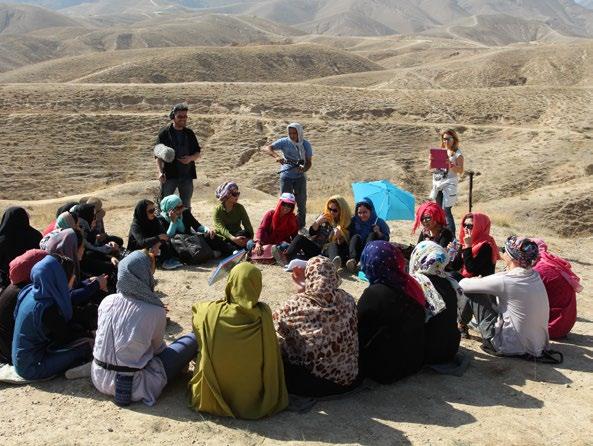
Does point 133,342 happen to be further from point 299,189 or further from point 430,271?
point 299,189

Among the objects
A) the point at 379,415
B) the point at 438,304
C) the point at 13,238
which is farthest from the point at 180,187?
the point at 379,415

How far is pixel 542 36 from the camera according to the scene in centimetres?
14688

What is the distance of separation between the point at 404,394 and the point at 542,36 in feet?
527

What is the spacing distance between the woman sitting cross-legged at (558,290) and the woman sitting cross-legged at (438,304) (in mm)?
1085

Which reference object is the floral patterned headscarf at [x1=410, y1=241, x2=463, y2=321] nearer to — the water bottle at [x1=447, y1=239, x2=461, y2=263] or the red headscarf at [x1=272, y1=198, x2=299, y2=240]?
the water bottle at [x1=447, y1=239, x2=461, y2=263]

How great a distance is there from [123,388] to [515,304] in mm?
3296

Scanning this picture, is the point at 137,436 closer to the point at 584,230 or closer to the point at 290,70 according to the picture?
the point at 584,230

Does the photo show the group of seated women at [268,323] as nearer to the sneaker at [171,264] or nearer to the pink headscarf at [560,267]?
the pink headscarf at [560,267]

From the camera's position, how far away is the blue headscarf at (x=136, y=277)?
426cm

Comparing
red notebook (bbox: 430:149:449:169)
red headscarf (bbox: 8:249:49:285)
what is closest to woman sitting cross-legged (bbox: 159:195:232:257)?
red notebook (bbox: 430:149:449:169)

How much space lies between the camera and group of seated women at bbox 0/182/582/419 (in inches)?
169

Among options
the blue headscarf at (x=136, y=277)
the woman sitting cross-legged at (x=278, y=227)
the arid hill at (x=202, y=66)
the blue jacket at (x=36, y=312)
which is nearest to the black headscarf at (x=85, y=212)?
the woman sitting cross-legged at (x=278, y=227)

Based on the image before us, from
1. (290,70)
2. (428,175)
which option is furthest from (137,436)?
(290,70)

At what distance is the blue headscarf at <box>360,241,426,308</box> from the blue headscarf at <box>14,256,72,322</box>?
2.28 metres
